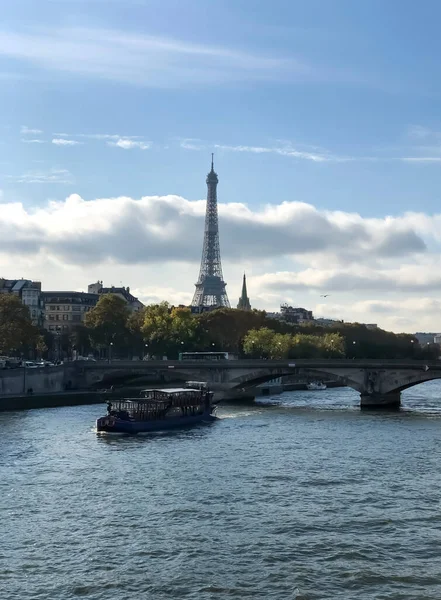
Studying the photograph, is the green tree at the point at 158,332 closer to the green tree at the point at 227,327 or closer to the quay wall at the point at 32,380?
the green tree at the point at 227,327

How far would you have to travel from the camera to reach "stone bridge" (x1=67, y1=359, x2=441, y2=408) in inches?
3189

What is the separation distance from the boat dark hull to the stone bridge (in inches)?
739

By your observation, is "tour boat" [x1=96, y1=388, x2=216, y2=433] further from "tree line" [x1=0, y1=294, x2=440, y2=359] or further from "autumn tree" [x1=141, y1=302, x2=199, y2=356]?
"autumn tree" [x1=141, y1=302, x2=199, y2=356]

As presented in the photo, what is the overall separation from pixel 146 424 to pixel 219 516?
27.9 m

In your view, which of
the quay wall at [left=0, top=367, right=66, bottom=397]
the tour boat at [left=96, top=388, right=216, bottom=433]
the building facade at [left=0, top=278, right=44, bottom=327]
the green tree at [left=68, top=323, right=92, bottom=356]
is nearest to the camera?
the tour boat at [left=96, top=388, right=216, bottom=433]

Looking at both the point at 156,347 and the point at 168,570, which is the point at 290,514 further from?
the point at 156,347

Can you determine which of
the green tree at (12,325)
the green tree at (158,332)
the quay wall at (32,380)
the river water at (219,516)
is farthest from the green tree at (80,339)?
the river water at (219,516)

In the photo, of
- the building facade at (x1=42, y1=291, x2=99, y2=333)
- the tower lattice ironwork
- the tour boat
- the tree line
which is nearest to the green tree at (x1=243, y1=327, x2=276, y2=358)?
the tree line

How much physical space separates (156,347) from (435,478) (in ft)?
A: 267

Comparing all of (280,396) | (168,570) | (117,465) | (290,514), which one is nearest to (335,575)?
(168,570)

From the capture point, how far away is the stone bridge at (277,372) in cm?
8100

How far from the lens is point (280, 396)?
9869 centimetres

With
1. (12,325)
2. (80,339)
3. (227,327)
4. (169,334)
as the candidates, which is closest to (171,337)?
(169,334)

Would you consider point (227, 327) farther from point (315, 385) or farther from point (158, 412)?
point (158, 412)
